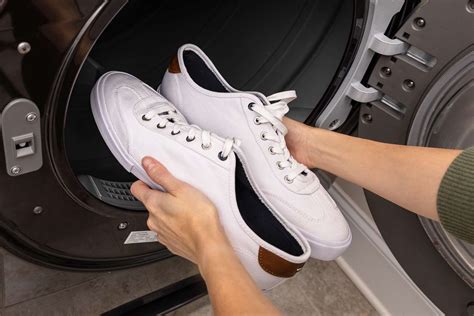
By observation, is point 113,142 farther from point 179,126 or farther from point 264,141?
point 264,141

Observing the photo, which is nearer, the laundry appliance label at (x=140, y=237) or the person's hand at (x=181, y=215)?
the person's hand at (x=181, y=215)

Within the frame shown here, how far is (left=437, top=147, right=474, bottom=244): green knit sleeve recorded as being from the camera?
48 cm

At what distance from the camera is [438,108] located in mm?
602

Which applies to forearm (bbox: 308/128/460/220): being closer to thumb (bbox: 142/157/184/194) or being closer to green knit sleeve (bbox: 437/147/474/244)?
green knit sleeve (bbox: 437/147/474/244)

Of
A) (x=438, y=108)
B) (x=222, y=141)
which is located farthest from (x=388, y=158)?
(x=222, y=141)

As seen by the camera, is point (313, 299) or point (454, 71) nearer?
point (454, 71)

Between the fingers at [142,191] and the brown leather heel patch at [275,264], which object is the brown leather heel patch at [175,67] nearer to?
the fingers at [142,191]

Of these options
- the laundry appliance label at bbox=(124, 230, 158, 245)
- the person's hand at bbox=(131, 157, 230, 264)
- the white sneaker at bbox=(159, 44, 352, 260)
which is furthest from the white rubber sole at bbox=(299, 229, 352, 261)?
the laundry appliance label at bbox=(124, 230, 158, 245)

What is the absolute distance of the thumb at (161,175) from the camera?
0.55m

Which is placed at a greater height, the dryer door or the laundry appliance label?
the dryer door

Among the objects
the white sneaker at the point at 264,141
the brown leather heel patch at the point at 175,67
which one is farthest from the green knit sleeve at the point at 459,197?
the brown leather heel patch at the point at 175,67

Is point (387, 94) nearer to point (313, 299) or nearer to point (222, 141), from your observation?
point (222, 141)

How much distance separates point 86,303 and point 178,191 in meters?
0.39

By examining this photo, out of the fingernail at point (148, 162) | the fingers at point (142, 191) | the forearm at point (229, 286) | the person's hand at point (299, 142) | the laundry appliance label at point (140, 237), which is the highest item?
the person's hand at point (299, 142)
